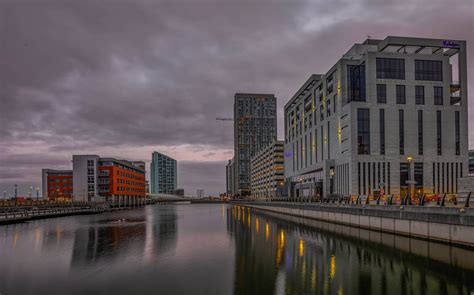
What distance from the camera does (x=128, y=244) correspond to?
41000mm

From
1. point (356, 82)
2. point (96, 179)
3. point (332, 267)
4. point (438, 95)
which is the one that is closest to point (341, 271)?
point (332, 267)

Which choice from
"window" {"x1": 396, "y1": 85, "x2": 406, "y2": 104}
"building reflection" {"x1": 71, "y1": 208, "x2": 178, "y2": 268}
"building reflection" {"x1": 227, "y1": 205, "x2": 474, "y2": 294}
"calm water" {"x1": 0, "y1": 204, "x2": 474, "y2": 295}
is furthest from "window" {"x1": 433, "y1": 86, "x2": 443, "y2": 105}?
"building reflection" {"x1": 71, "y1": 208, "x2": 178, "y2": 268}

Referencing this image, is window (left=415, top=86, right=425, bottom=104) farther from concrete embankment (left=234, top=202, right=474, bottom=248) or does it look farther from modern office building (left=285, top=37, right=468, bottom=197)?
concrete embankment (left=234, top=202, right=474, bottom=248)

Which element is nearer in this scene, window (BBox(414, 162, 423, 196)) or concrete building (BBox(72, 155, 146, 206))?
window (BBox(414, 162, 423, 196))

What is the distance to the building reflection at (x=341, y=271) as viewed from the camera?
21372mm

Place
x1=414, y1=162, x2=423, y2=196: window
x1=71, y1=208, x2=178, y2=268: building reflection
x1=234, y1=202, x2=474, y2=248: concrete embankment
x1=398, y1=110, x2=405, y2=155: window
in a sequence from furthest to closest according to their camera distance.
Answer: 1. x1=398, y1=110, x2=405, y2=155: window
2. x1=414, y1=162, x2=423, y2=196: window
3. x1=71, y1=208, x2=178, y2=268: building reflection
4. x1=234, y1=202, x2=474, y2=248: concrete embankment

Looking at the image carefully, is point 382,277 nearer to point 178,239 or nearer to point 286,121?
point 178,239

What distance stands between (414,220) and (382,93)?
225 feet

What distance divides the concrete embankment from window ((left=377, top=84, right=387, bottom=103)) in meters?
48.3

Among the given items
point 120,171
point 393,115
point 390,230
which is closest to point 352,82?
point 393,115

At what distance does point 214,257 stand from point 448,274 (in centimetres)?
1834

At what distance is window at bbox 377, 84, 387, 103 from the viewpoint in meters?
98.9

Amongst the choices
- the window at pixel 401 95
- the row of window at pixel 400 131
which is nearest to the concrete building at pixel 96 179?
the row of window at pixel 400 131

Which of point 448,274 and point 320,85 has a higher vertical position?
point 320,85
